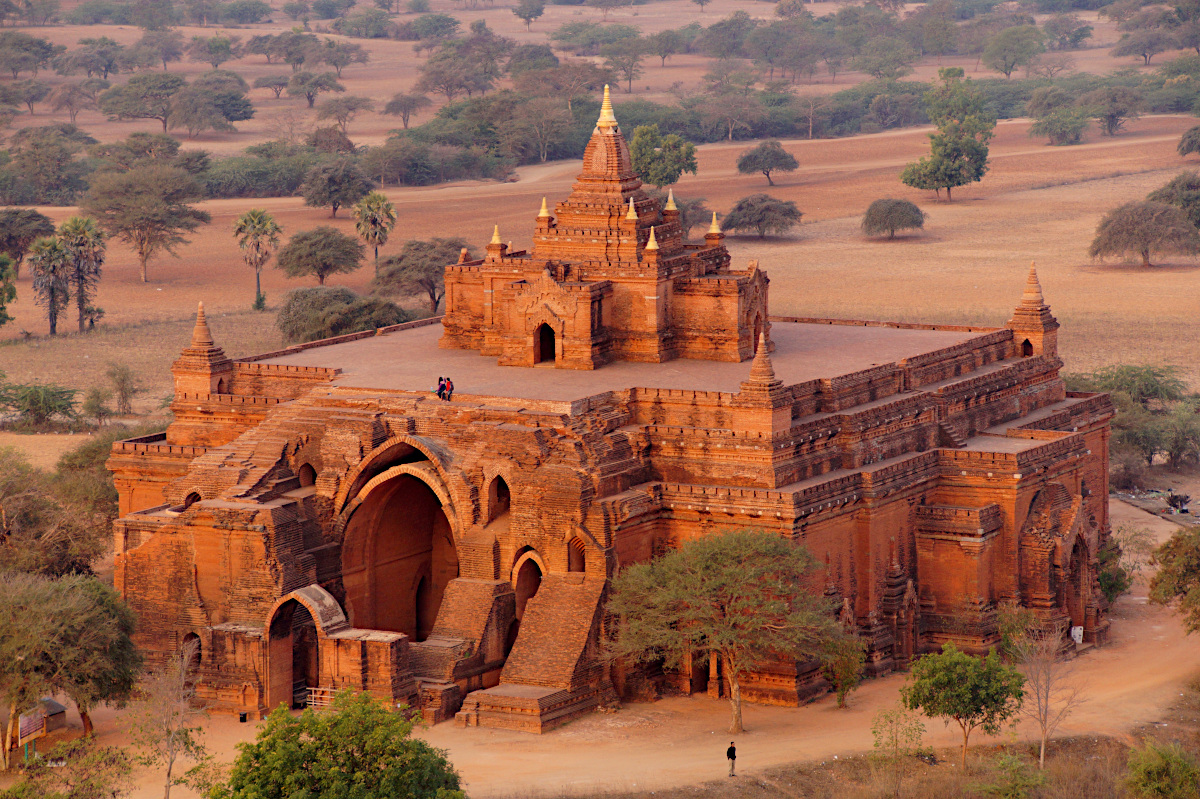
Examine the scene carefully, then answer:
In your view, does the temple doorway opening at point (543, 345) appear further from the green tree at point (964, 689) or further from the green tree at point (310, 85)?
the green tree at point (310, 85)

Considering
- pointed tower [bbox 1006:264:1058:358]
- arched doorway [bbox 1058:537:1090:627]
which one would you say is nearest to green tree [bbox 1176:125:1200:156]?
pointed tower [bbox 1006:264:1058:358]

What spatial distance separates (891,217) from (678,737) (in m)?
81.9

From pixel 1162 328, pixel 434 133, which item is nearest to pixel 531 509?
pixel 1162 328

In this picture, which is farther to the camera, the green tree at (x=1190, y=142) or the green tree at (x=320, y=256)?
the green tree at (x=1190, y=142)

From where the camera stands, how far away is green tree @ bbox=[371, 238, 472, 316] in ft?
341

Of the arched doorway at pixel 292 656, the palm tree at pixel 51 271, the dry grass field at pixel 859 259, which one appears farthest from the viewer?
the palm tree at pixel 51 271

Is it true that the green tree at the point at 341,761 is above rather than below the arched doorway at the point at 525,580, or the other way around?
below

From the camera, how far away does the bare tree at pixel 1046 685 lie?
47094 millimetres

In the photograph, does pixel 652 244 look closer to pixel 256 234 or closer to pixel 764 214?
pixel 256 234

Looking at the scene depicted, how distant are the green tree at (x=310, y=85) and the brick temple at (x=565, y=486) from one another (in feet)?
446

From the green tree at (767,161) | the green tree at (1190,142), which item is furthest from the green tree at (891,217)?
the green tree at (1190,142)

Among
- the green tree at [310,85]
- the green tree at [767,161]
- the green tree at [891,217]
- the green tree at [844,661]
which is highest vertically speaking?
the green tree at [310,85]

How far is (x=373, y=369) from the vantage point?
189 ft

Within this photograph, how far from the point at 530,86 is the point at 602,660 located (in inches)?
5528
